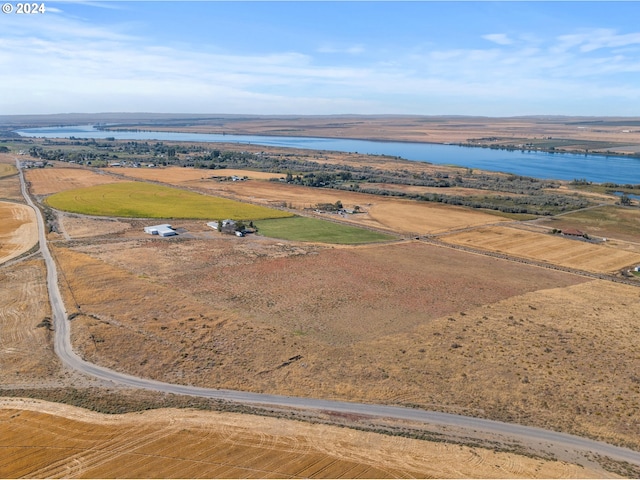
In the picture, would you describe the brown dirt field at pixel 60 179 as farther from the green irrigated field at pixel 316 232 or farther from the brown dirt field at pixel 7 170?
the green irrigated field at pixel 316 232

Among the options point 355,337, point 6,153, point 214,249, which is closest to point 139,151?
point 6,153

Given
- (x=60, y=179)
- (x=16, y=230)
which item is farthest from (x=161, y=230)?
(x=60, y=179)

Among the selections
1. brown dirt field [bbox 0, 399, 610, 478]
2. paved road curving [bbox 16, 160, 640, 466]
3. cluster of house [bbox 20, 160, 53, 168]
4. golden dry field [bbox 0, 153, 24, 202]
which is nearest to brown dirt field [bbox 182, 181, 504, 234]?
golden dry field [bbox 0, 153, 24, 202]

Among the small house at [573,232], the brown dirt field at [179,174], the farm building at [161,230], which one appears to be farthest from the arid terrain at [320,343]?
the brown dirt field at [179,174]

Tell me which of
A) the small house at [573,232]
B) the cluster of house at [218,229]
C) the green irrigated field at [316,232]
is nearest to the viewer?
the cluster of house at [218,229]

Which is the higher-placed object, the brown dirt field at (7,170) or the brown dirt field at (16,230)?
the brown dirt field at (7,170)

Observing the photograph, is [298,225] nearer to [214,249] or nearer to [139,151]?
[214,249]

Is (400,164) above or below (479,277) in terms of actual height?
above

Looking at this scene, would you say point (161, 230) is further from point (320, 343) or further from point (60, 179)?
point (60, 179)
